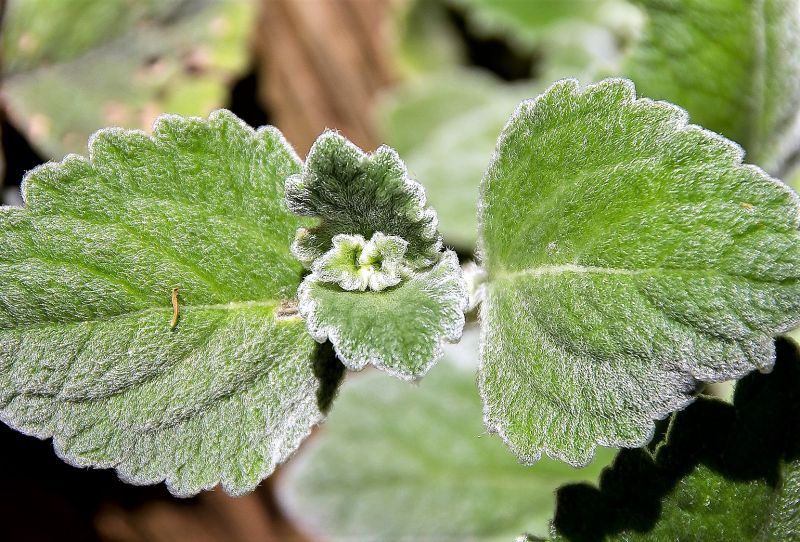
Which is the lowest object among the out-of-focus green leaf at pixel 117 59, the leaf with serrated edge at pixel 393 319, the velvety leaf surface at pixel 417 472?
the velvety leaf surface at pixel 417 472

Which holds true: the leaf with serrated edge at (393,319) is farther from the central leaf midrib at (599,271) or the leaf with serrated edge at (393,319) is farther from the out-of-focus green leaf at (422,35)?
the out-of-focus green leaf at (422,35)

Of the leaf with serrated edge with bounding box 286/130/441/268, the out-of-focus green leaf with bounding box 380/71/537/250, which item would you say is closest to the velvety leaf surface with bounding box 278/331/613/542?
the out-of-focus green leaf with bounding box 380/71/537/250

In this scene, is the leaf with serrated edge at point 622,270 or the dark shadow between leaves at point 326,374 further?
the dark shadow between leaves at point 326,374

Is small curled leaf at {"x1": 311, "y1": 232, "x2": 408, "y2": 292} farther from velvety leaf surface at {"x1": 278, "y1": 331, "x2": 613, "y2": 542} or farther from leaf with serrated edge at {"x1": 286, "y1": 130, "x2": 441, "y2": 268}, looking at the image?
velvety leaf surface at {"x1": 278, "y1": 331, "x2": 613, "y2": 542}

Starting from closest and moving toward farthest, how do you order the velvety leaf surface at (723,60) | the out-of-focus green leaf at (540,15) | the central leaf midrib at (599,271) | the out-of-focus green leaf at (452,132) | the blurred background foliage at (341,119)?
1. the central leaf midrib at (599,271)
2. the velvety leaf surface at (723,60)
3. the blurred background foliage at (341,119)
4. the out-of-focus green leaf at (452,132)
5. the out-of-focus green leaf at (540,15)

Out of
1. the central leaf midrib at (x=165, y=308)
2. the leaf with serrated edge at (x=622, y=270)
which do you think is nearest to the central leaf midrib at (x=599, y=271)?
the leaf with serrated edge at (x=622, y=270)

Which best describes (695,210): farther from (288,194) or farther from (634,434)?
(288,194)

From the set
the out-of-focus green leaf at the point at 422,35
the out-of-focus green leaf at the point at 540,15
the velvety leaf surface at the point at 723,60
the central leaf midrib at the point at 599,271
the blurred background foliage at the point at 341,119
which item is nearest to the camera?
the central leaf midrib at the point at 599,271
